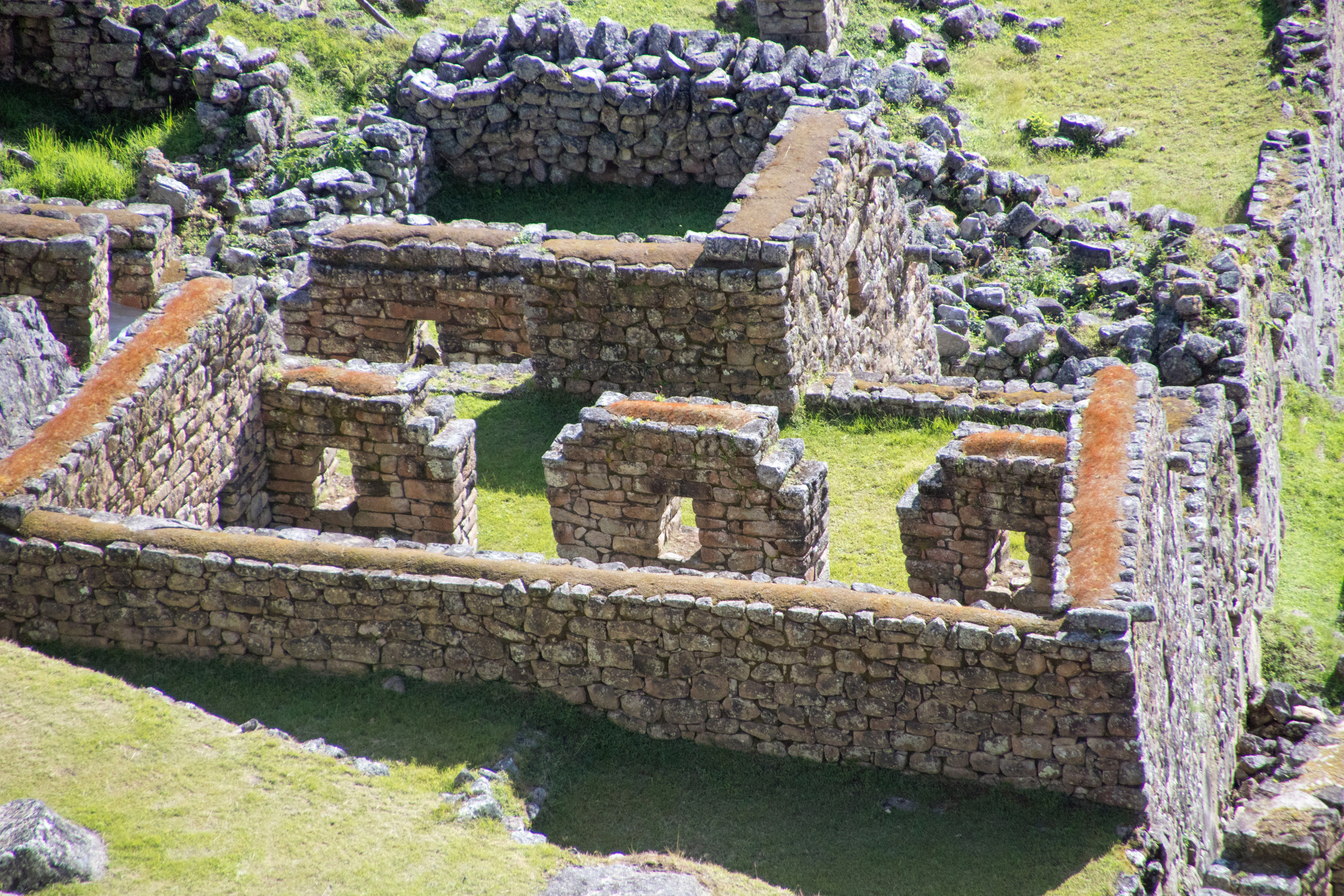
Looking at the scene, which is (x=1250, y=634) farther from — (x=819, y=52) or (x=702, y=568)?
(x=819, y=52)

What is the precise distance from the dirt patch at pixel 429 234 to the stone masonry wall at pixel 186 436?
3056mm

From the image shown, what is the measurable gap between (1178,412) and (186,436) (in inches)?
381

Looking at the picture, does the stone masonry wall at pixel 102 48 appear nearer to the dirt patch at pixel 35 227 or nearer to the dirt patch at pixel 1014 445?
the dirt patch at pixel 35 227

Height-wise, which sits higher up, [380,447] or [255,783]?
[380,447]

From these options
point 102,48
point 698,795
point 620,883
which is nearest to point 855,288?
point 698,795

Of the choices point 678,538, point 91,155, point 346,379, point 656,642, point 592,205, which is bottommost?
point 678,538

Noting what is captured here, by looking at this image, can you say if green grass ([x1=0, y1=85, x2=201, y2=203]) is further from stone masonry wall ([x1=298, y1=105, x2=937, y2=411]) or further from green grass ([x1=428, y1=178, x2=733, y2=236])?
stone masonry wall ([x1=298, y1=105, x2=937, y2=411])

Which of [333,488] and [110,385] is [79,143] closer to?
[333,488]

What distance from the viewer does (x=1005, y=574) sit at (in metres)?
12.7

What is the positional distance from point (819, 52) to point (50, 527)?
52.1 ft

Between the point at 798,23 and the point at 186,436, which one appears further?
the point at 798,23

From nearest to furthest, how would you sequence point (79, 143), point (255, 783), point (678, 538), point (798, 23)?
1. point (255, 783)
2. point (678, 538)
3. point (79, 143)
4. point (798, 23)

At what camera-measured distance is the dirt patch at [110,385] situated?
Answer: 10.8 meters

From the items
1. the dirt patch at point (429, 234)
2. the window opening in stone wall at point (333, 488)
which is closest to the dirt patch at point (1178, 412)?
the dirt patch at point (429, 234)
